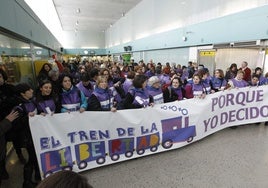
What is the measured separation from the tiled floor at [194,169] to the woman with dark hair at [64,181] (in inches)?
76.9

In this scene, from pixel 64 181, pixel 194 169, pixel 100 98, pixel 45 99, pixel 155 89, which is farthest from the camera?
pixel 155 89

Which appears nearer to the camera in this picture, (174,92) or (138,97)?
(138,97)

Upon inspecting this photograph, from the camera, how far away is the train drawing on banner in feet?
8.27

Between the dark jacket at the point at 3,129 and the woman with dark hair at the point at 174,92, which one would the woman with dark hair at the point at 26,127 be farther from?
the woman with dark hair at the point at 174,92

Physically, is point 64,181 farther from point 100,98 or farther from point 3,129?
point 100,98

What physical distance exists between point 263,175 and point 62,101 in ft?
10.4

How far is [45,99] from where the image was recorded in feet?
8.70

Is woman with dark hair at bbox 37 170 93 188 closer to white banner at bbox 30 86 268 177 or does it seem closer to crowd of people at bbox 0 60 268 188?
crowd of people at bbox 0 60 268 188

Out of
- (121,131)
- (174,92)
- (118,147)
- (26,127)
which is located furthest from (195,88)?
(26,127)

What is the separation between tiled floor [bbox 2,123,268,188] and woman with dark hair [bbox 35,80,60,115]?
42.4 inches

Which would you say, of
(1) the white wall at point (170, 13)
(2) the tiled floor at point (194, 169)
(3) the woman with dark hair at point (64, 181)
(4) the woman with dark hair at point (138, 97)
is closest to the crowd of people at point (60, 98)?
(4) the woman with dark hair at point (138, 97)

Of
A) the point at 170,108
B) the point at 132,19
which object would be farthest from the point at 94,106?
the point at 132,19

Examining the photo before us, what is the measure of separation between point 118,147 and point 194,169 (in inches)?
47.4

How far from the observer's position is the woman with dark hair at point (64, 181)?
673mm
